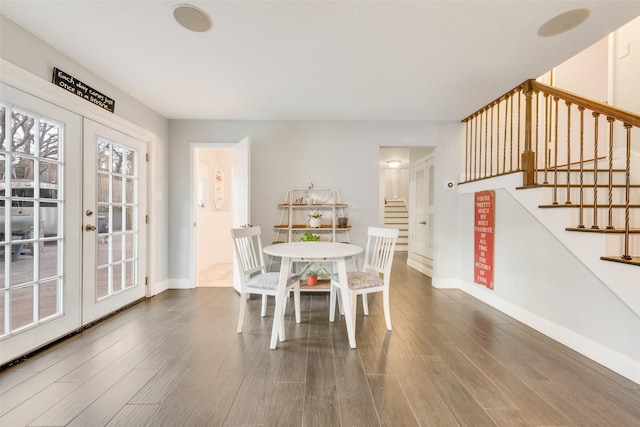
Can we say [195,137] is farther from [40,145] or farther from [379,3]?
[379,3]

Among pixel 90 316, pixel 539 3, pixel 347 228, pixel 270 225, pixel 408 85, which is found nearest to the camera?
pixel 539 3

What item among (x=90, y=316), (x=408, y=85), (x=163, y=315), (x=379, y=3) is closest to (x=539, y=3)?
(x=379, y=3)

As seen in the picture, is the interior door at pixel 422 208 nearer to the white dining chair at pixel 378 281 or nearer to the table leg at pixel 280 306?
the white dining chair at pixel 378 281

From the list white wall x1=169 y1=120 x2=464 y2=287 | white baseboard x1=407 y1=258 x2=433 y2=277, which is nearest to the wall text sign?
white wall x1=169 y1=120 x2=464 y2=287

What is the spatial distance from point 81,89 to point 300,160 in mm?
2426

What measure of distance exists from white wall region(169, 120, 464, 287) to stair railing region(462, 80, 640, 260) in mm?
497

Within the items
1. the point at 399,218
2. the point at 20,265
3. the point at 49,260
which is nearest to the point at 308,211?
the point at 49,260

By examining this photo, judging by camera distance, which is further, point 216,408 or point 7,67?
point 7,67

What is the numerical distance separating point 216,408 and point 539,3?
3.10 metres

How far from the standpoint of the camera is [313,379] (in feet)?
5.96

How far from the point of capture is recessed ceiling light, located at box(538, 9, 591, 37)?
1.88 metres

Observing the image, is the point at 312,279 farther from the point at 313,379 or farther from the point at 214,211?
the point at 214,211

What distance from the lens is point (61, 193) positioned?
238cm

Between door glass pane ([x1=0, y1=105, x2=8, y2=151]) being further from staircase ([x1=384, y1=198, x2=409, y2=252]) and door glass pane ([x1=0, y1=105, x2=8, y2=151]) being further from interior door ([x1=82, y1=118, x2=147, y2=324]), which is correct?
staircase ([x1=384, y1=198, x2=409, y2=252])
